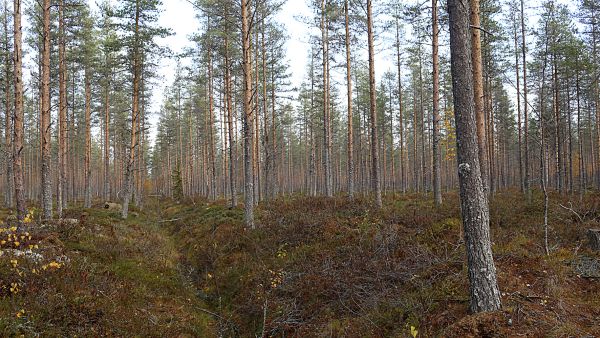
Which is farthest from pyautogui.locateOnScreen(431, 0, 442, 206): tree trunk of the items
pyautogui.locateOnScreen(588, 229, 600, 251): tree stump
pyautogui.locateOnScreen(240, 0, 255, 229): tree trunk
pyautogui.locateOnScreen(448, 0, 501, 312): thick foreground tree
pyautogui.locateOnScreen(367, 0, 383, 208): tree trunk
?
pyautogui.locateOnScreen(448, 0, 501, 312): thick foreground tree

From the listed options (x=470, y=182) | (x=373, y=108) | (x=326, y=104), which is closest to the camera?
(x=470, y=182)

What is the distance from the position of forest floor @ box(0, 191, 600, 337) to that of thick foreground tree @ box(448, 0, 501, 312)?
1.30ft

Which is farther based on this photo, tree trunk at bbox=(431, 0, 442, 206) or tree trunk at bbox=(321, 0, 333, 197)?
tree trunk at bbox=(321, 0, 333, 197)

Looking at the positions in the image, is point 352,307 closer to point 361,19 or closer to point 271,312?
point 271,312

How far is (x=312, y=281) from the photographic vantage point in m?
7.48

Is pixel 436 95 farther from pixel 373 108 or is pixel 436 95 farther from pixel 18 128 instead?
pixel 18 128

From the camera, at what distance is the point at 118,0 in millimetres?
16703

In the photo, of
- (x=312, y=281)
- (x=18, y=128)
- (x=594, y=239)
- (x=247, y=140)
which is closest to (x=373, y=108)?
(x=247, y=140)

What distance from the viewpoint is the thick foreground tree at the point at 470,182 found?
4684 millimetres

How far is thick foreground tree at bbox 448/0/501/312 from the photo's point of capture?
4684 millimetres

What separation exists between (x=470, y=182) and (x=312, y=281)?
14.1 ft

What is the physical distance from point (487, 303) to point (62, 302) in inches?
272

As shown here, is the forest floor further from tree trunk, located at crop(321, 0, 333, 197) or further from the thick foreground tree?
tree trunk, located at crop(321, 0, 333, 197)

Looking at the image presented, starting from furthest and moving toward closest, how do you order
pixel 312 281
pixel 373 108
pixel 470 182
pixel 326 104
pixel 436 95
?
pixel 326 104, pixel 373 108, pixel 436 95, pixel 312 281, pixel 470 182
